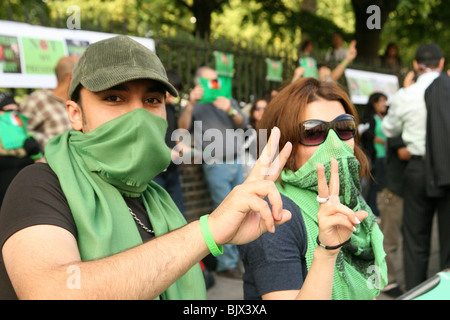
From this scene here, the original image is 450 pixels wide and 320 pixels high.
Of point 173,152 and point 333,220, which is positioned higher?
point 333,220

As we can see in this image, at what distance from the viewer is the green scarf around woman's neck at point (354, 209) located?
72.2 inches

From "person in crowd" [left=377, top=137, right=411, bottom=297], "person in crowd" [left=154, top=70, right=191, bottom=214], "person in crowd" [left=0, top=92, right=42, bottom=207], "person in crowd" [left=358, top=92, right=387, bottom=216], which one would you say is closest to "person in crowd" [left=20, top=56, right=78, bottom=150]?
"person in crowd" [left=0, top=92, right=42, bottom=207]

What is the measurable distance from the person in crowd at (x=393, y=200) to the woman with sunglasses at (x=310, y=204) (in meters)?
2.94

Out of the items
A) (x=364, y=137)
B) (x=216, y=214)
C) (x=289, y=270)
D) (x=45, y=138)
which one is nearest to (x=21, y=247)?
(x=216, y=214)

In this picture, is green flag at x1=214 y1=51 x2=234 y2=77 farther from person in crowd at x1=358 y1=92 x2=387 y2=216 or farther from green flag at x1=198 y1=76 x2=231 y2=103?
person in crowd at x1=358 y1=92 x2=387 y2=216

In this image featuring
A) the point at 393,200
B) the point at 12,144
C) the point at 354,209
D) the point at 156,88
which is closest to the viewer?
the point at 156,88

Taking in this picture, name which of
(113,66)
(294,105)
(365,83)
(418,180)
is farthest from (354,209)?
(365,83)

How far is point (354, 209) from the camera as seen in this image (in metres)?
1.93

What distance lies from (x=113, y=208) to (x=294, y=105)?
0.93m

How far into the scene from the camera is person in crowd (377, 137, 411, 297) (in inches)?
189

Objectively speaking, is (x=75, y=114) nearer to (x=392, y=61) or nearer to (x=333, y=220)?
(x=333, y=220)

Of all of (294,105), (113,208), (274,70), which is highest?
(294,105)

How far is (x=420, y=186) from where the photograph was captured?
441 cm

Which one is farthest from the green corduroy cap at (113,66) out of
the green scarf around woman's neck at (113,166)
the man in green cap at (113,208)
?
the green scarf around woman's neck at (113,166)
